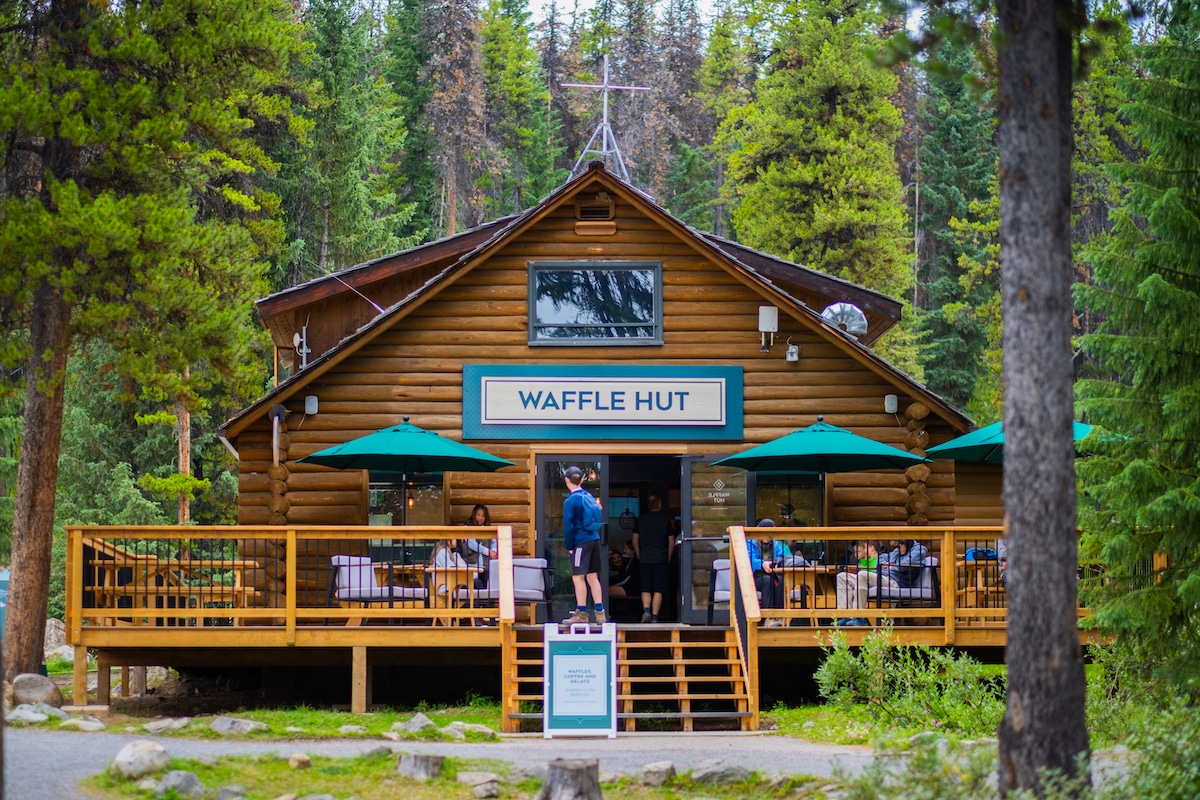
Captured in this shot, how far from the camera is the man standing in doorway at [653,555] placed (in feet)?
56.2

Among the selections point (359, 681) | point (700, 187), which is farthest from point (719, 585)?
point (700, 187)

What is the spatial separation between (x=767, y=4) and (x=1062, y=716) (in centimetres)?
3303

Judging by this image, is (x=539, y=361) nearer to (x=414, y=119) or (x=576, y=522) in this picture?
(x=576, y=522)

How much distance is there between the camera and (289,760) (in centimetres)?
1005

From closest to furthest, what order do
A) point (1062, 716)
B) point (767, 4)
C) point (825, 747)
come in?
point (1062, 716), point (825, 747), point (767, 4)

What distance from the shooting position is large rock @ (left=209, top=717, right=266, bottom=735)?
11.6 meters

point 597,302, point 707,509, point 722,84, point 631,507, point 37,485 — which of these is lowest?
point 707,509

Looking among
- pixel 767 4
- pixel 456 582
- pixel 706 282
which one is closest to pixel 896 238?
pixel 767 4

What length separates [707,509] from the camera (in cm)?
1708

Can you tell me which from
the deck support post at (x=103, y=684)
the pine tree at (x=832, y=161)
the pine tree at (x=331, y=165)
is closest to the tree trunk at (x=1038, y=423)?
the deck support post at (x=103, y=684)

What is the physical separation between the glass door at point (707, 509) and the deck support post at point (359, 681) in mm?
4334

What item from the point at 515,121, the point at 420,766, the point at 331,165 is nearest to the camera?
the point at 420,766

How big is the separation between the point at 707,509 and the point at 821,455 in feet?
6.48

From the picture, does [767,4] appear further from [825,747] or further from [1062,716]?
[1062,716]
